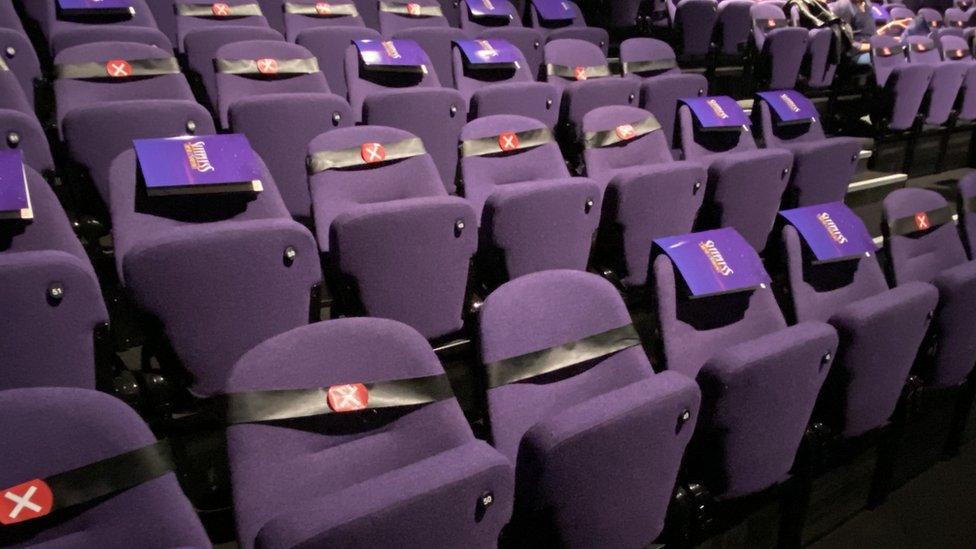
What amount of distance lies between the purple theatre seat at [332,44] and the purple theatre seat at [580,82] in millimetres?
359

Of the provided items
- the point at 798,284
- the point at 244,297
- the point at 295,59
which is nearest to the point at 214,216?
the point at 244,297

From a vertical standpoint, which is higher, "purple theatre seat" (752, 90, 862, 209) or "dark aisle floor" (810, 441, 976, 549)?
"purple theatre seat" (752, 90, 862, 209)

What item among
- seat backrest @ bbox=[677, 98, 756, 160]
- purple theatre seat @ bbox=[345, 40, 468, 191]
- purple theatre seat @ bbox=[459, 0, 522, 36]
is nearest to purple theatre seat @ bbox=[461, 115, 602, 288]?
purple theatre seat @ bbox=[345, 40, 468, 191]

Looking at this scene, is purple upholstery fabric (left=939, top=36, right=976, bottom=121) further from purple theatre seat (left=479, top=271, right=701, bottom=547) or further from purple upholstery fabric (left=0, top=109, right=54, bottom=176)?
purple upholstery fabric (left=0, top=109, right=54, bottom=176)

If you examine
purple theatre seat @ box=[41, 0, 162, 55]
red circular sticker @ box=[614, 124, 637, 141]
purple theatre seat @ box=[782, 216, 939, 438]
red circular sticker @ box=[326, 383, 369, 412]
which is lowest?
purple theatre seat @ box=[782, 216, 939, 438]

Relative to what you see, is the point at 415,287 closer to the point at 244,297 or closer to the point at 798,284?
the point at 244,297

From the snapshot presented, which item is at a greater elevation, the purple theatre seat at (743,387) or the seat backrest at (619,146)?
the seat backrest at (619,146)

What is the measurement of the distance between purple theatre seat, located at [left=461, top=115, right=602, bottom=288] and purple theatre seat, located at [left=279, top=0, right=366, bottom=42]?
70 centimetres

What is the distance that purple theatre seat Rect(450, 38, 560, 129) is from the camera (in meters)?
1.13

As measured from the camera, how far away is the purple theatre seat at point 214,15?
4.33 ft

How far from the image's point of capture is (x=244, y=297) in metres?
0.60

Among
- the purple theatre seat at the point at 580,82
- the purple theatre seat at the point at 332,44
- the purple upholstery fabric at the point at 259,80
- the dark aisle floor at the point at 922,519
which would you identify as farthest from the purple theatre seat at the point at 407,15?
the dark aisle floor at the point at 922,519

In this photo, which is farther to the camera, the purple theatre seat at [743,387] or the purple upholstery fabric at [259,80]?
the purple upholstery fabric at [259,80]

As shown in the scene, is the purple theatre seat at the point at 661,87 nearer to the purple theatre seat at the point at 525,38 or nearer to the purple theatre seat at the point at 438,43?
the purple theatre seat at the point at 525,38
